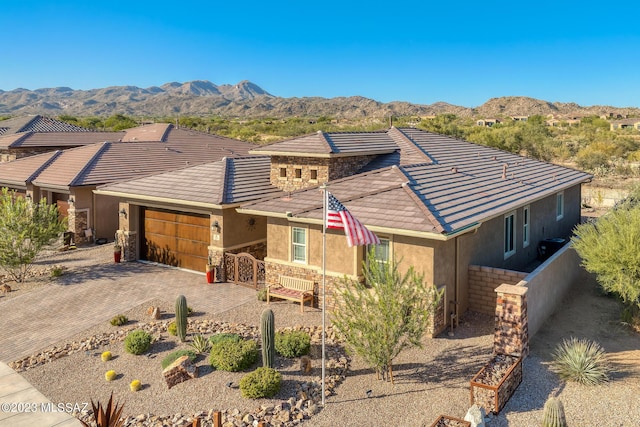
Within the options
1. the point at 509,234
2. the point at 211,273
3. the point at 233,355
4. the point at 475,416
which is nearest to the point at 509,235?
the point at 509,234

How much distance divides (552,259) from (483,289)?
2449 millimetres

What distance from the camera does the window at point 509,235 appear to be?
18641 mm

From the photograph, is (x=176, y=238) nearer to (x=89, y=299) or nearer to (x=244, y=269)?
(x=244, y=269)

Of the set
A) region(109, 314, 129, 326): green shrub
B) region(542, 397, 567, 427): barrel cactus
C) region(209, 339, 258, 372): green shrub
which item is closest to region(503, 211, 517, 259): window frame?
region(542, 397, 567, 427): barrel cactus

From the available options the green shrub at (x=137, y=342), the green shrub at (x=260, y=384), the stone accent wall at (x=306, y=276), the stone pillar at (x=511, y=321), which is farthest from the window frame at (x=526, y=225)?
the green shrub at (x=137, y=342)

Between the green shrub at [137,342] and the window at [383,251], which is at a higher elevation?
the window at [383,251]

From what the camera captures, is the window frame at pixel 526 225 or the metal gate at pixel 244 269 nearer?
the metal gate at pixel 244 269

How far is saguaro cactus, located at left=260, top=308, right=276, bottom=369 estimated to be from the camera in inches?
465

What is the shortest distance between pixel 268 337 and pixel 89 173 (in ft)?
65.2

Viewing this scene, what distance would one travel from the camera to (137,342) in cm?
1323

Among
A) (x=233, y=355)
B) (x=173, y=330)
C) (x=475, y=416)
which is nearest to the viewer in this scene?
(x=475, y=416)

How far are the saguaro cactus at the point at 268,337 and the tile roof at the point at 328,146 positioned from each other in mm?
9499

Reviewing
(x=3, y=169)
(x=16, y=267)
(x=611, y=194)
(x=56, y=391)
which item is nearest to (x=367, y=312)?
(x=56, y=391)

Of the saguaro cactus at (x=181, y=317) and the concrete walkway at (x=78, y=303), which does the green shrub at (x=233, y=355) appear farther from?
the concrete walkway at (x=78, y=303)
